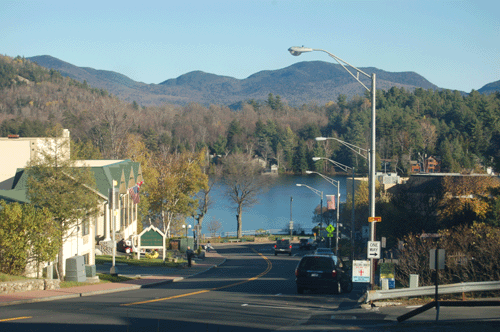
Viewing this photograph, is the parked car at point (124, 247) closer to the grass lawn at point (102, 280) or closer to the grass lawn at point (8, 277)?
the grass lawn at point (102, 280)

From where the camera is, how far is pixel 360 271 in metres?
17.8

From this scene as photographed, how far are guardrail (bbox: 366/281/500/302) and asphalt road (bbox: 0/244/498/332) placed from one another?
3.07 ft

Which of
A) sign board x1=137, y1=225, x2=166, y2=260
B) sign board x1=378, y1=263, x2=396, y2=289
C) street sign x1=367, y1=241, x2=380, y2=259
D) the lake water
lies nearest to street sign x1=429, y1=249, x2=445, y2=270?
street sign x1=367, y1=241, x2=380, y2=259

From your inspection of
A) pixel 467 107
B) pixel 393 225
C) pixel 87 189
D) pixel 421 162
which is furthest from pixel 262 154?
pixel 87 189

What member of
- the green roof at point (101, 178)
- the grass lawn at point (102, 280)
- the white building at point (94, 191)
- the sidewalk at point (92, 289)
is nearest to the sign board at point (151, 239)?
the white building at point (94, 191)

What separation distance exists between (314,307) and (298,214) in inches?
3518

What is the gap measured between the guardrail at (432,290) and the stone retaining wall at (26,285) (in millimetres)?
12941

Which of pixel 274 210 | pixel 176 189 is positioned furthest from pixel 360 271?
pixel 274 210

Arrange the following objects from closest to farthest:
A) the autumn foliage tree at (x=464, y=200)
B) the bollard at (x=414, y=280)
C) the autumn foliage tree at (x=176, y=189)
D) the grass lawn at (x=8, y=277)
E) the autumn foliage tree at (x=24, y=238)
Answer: the bollard at (x=414, y=280), the grass lawn at (x=8, y=277), the autumn foliage tree at (x=24, y=238), the autumn foliage tree at (x=464, y=200), the autumn foliage tree at (x=176, y=189)

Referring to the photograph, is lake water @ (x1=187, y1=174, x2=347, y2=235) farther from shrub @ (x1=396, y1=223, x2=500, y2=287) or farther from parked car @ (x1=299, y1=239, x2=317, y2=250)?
shrub @ (x1=396, y1=223, x2=500, y2=287)

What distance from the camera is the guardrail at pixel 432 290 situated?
49.2 feet

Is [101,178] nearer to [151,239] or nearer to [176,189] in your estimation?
[151,239]

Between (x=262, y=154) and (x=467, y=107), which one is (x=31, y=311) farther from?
(x=467, y=107)

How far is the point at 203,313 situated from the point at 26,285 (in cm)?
904
